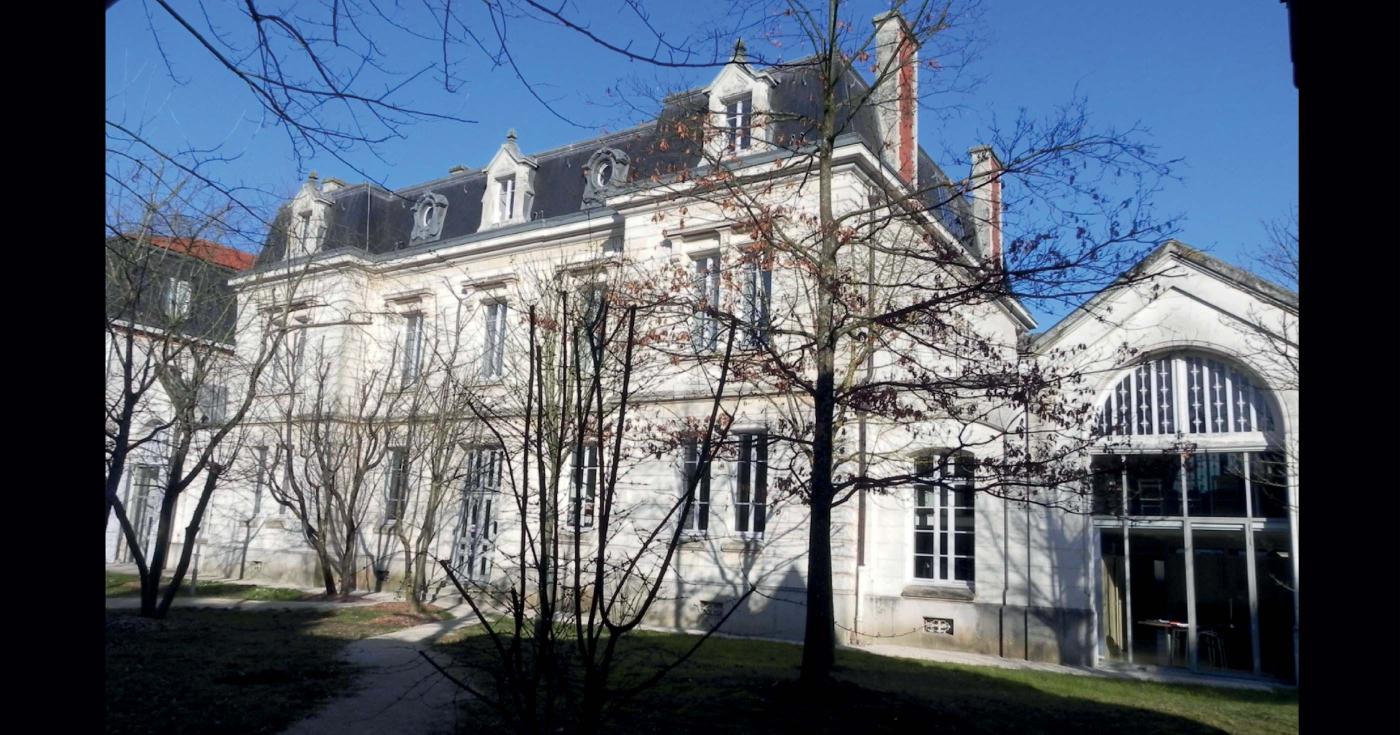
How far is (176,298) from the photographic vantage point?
13023 millimetres

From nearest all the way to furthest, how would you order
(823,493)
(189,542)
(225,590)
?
1. (823,493)
2. (189,542)
3. (225,590)

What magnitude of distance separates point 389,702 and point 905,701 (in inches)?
182

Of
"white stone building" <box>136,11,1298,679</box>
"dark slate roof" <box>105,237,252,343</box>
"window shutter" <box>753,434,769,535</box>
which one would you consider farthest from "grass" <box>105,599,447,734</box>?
"window shutter" <box>753,434,769,535</box>

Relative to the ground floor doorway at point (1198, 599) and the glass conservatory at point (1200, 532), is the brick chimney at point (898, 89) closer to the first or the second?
the glass conservatory at point (1200, 532)

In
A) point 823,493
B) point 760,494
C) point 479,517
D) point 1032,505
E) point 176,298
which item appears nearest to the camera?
point 823,493

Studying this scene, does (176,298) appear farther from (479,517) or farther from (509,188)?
(509,188)

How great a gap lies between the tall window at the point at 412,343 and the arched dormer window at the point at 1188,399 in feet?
42.7

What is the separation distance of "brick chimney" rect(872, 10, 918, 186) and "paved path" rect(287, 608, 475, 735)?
681 centimetres

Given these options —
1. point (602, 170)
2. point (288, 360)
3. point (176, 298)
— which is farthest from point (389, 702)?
point (602, 170)

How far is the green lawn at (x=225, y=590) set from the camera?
18984mm

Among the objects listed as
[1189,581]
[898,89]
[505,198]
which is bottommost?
[1189,581]

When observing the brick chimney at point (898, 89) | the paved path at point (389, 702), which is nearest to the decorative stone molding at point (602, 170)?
the brick chimney at point (898, 89)

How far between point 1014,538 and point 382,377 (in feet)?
43.3

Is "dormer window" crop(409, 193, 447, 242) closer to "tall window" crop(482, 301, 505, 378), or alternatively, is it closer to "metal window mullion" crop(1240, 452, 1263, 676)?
"tall window" crop(482, 301, 505, 378)
